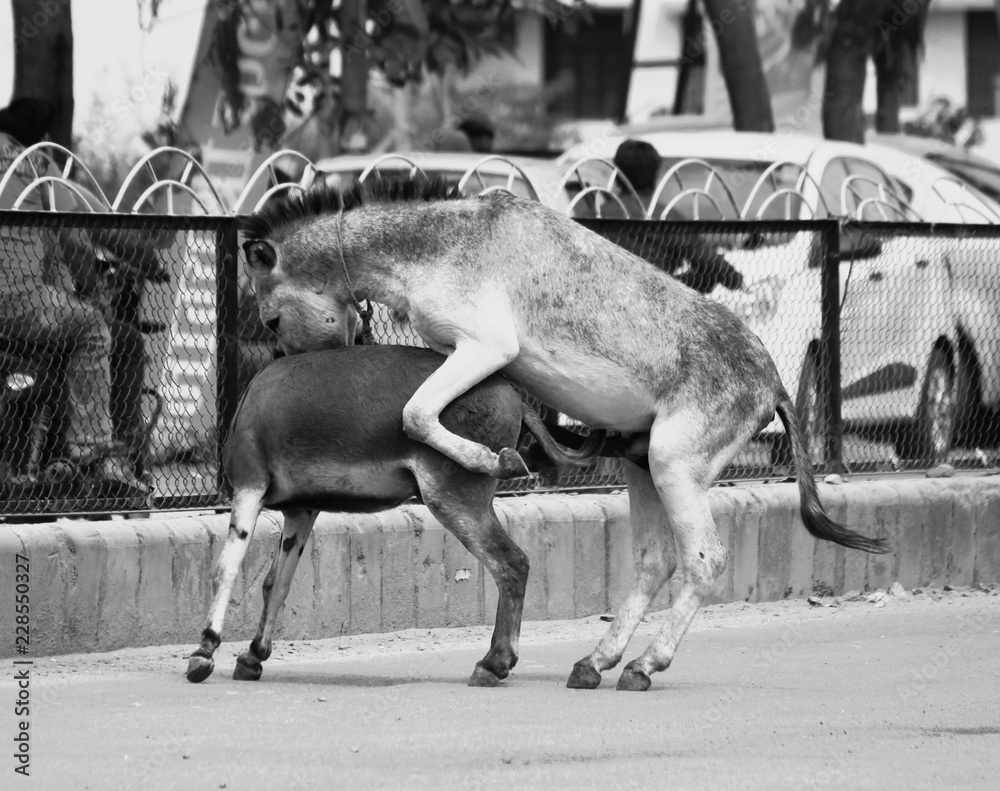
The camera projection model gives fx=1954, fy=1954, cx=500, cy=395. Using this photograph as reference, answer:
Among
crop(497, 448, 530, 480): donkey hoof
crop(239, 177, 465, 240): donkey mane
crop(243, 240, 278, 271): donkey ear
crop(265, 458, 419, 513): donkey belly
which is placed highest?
crop(239, 177, 465, 240): donkey mane

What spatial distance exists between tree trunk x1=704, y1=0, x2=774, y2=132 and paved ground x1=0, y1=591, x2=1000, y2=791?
1191 cm

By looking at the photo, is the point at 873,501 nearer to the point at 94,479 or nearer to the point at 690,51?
the point at 94,479

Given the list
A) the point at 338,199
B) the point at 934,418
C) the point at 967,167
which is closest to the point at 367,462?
the point at 338,199

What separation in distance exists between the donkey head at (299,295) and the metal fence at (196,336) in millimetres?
932

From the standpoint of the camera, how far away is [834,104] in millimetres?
20688

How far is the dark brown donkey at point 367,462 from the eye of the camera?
7.00 meters

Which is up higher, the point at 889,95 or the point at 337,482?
the point at 889,95

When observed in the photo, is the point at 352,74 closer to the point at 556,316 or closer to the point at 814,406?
the point at 814,406

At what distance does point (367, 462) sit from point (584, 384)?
85 centimetres

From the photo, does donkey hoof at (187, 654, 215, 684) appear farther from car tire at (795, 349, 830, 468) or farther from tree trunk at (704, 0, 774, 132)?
tree trunk at (704, 0, 774, 132)

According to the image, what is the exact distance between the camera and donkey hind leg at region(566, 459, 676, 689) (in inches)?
277

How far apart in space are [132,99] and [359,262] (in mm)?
11315

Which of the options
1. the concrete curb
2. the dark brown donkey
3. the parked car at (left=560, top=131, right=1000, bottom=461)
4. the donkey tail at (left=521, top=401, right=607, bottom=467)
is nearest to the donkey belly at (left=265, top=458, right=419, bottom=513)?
the dark brown donkey

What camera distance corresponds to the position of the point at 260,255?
7.25 m
